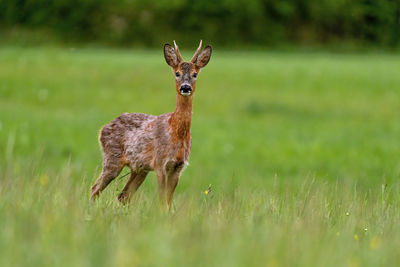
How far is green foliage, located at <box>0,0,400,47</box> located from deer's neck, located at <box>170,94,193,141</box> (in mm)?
46470

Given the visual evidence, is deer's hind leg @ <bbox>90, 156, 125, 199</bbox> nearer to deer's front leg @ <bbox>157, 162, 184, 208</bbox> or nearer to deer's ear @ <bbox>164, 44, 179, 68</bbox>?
deer's front leg @ <bbox>157, 162, 184, 208</bbox>

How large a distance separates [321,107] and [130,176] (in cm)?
1953

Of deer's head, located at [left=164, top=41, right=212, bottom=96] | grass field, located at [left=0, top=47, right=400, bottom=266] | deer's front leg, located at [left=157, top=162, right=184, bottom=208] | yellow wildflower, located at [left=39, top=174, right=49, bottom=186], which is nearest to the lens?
grass field, located at [left=0, top=47, right=400, bottom=266]

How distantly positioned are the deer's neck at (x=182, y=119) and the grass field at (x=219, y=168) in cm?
32

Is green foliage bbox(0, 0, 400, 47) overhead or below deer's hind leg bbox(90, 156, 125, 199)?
overhead

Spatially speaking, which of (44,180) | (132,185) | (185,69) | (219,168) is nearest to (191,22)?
(219,168)

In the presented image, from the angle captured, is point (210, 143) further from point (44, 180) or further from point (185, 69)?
point (185, 69)

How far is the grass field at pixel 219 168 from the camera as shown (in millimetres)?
3701

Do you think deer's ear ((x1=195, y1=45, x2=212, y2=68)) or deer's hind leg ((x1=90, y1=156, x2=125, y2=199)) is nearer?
deer's ear ((x1=195, y1=45, x2=212, y2=68))

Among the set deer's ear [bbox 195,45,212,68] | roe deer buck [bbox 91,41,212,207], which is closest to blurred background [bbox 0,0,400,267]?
roe deer buck [bbox 91,41,212,207]

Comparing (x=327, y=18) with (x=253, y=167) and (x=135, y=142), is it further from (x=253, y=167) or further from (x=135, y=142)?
(x=135, y=142)

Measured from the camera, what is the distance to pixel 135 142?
15.6 feet

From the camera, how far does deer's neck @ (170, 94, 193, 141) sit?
4699 millimetres

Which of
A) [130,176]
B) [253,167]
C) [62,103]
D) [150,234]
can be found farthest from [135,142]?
[62,103]
